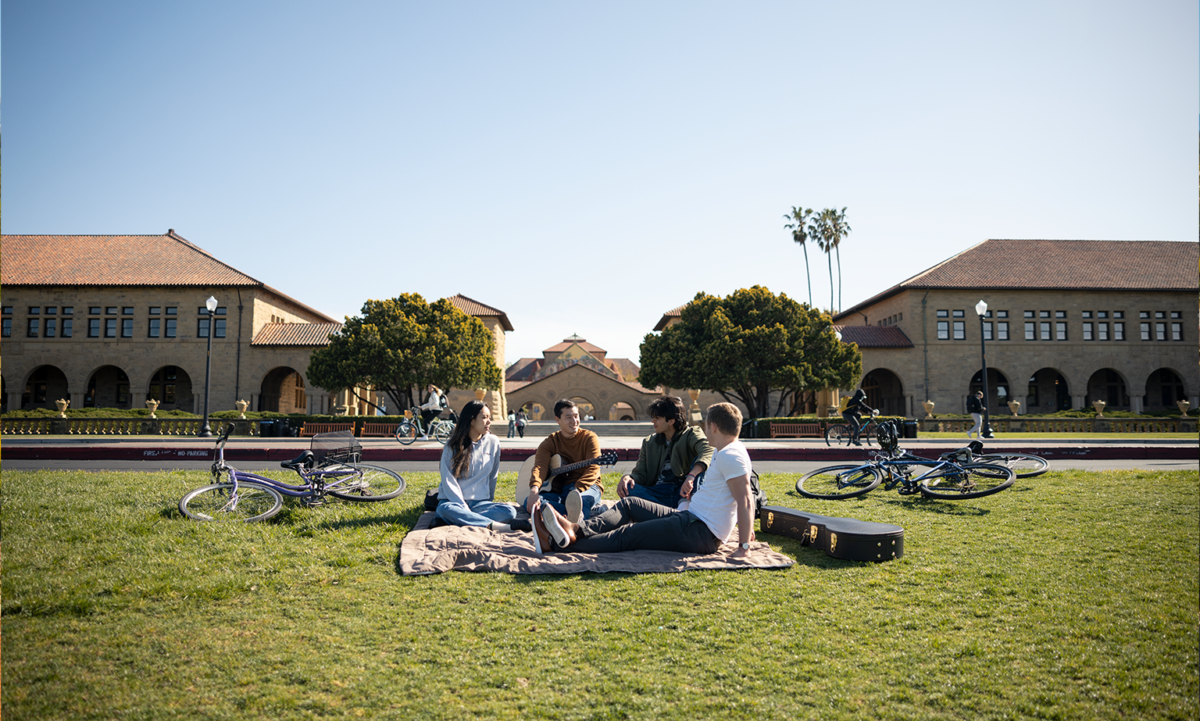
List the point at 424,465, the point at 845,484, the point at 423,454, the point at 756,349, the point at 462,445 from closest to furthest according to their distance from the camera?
the point at 462,445 → the point at 845,484 → the point at 424,465 → the point at 423,454 → the point at 756,349

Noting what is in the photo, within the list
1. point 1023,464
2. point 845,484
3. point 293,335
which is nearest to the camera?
point 845,484

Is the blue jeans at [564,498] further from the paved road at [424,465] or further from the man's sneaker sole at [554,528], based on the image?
the paved road at [424,465]

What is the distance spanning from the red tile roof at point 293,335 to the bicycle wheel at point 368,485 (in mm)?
36099

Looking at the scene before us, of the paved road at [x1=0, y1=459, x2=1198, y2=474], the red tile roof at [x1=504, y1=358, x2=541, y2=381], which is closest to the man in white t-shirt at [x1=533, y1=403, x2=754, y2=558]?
the paved road at [x1=0, y1=459, x2=1198, y2=474]

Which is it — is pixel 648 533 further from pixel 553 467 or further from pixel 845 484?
pixel 845 484

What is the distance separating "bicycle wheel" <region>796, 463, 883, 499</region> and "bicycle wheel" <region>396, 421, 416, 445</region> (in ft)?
49.1

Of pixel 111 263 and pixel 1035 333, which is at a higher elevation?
pixel 111 263

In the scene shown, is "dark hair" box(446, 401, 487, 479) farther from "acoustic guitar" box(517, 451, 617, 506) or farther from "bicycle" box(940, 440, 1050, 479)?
"bicycle" box(940, 440, 1050, 479)

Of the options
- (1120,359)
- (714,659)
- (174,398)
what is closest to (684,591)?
(714,659)

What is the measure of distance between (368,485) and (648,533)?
4.28 metres

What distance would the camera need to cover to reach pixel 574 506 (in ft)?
17.2

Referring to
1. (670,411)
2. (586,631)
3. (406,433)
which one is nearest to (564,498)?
(670,411)

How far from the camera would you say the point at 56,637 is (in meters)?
3.44

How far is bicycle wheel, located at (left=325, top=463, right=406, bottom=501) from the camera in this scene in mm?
7438
